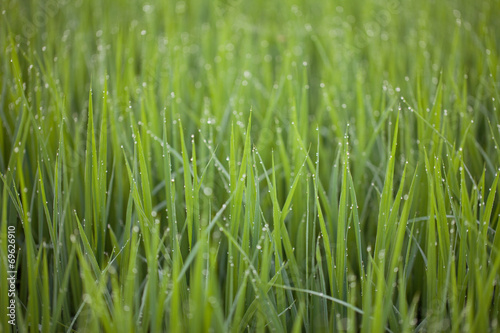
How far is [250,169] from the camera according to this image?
82 centimetres

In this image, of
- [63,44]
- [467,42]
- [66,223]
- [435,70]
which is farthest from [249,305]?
[467,42]

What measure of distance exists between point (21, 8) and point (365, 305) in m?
1.78

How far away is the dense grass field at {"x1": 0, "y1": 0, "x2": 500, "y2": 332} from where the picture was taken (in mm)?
755

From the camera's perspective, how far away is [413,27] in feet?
5.70

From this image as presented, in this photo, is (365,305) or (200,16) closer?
(365,305)

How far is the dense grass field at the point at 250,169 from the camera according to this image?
755 mm

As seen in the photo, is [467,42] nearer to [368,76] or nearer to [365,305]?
[368,76]

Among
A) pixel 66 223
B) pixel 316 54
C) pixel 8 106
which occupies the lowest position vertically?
pixel 66 223

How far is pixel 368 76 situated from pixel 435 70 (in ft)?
0.76

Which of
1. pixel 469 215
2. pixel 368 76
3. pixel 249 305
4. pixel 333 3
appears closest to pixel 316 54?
pixel 368 76

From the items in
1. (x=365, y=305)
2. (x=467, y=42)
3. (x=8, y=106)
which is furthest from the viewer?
(x=467, y=42)

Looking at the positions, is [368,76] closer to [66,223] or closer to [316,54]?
[316,54]

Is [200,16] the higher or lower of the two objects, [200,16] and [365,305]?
the higher

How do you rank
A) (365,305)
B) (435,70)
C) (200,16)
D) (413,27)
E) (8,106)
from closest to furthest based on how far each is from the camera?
(365,305)
(8,106)
(435,70)
(413,27)
(200,16)
